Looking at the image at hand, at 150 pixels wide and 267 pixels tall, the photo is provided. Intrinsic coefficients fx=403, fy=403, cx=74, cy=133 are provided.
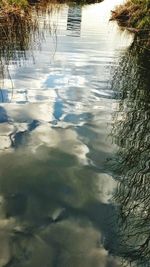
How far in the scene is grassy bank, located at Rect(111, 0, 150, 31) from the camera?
25173 millimetres

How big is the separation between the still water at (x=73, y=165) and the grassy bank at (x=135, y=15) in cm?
1114

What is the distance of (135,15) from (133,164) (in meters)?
22.9

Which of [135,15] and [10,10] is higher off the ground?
[10,10]

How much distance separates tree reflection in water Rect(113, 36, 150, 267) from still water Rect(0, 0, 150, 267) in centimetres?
2

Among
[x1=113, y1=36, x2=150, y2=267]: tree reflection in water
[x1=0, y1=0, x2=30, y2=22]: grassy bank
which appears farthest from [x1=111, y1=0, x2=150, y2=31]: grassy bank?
[x1=113, y1=36, x2=150, y2=267]: tree reflection in water

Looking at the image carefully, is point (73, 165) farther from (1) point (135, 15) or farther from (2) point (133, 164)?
(1) point (135, 15)

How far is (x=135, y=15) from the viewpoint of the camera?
28.5m

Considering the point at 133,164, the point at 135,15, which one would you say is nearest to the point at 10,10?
the point at 135,15

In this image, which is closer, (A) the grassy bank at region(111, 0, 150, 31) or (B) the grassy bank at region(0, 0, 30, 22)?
(B) the grassy bank at region(0, 0, 30, 22)

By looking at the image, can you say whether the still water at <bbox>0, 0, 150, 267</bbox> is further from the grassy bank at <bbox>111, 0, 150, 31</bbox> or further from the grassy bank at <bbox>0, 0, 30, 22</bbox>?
the grassy bank at <bbox>111, 0, 150, 31</bbox>

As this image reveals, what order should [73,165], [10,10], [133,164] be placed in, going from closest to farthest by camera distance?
[73,165], [133,164], [10,10]

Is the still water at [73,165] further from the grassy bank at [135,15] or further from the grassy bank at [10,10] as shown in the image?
the grassy bank at [135,15]

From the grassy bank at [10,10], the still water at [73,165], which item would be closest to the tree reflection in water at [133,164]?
the still water at [73,165]

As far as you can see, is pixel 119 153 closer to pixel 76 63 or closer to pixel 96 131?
pixel 96 131
